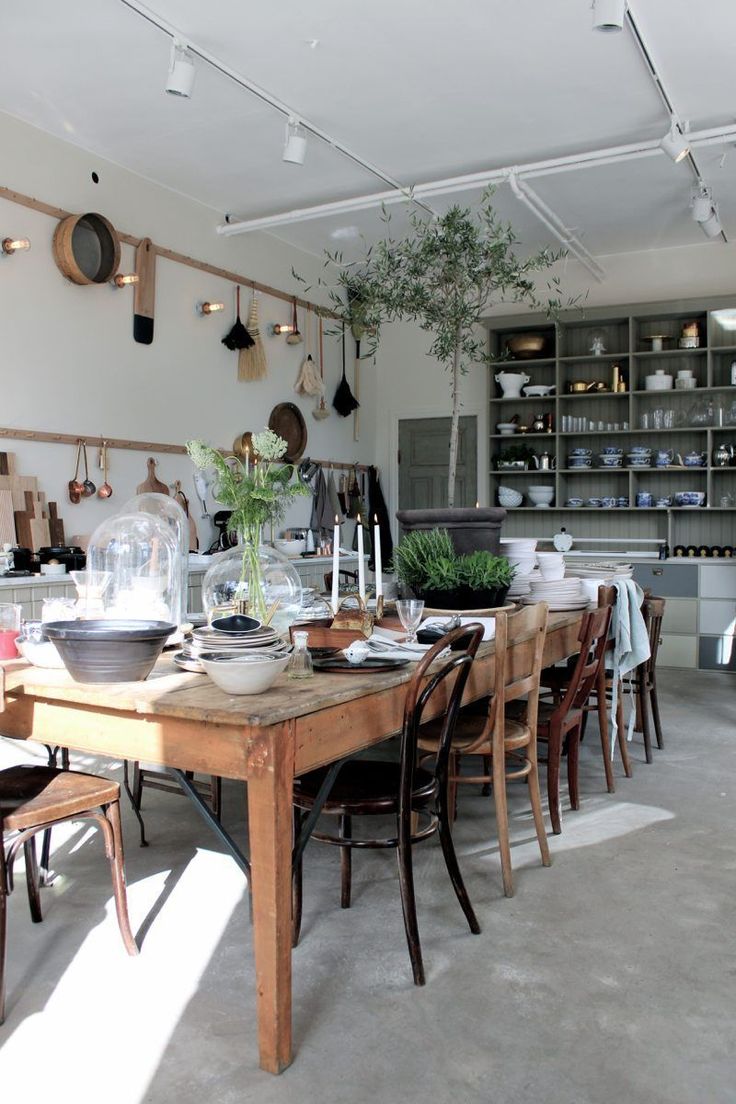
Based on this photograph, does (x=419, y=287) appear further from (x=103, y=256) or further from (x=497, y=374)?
(x=497, y=374)

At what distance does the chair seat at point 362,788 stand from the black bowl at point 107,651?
542 mm

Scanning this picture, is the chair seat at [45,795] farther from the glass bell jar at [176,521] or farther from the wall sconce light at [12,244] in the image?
the wall sconce light at [12,244]

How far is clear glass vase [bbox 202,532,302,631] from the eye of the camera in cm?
266

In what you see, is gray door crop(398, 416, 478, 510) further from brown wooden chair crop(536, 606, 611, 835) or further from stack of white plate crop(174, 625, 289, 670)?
stack of white plate crop(174, 625, 289, 670)

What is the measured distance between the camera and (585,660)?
3176 millimetres

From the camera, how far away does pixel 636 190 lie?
638 centimetres

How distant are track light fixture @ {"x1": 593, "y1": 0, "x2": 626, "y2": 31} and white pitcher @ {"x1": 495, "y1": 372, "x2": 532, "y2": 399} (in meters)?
4.37

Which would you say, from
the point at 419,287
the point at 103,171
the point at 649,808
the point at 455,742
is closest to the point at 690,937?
the point at 455,742

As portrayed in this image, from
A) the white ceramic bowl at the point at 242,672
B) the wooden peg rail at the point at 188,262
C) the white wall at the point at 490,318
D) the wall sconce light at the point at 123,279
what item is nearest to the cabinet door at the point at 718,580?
the white wall at the point at 490,318

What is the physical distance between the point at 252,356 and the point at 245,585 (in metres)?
4.63

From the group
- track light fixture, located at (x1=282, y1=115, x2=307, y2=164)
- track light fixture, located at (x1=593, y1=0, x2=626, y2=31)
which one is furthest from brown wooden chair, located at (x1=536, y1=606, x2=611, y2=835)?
track light fixture, located at (x1=282, y1=115, x2=307, y2=164)

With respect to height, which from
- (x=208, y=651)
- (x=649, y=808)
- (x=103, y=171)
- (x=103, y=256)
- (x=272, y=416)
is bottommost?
(x=649, y=808)

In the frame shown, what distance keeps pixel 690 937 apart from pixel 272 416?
558 centimetres

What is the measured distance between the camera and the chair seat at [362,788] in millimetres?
2236
